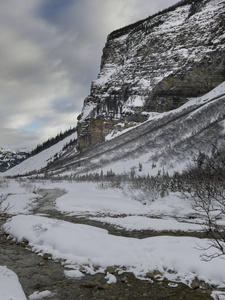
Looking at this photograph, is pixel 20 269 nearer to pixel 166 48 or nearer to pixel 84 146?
pixel 84 146

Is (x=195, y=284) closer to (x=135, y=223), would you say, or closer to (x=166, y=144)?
(x=135, y=223)

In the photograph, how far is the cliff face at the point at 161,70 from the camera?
74.2 metres

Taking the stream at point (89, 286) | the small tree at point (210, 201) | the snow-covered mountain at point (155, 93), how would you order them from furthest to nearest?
the snow-covered mountain at point (155, 93) < the stream at point (89, 286) < the small tree at point (210, 201)

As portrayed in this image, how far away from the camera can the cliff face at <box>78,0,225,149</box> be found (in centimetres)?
7425

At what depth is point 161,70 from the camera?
81.3m

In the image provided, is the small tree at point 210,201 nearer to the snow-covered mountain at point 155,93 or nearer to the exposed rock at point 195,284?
the exposed rock at point 195,284

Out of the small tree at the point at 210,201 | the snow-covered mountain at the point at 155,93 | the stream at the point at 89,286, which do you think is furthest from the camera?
the snow-covered mountain at the point at 155,93

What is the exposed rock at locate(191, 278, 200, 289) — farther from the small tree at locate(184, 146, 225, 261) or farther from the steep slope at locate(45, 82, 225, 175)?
the steep slope at locate(45, 82, 225, 175)

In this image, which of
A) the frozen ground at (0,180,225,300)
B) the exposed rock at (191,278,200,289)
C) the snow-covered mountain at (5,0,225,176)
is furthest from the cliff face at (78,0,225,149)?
the exposed rock at (191,278,200,289)

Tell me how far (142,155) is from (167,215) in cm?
3399

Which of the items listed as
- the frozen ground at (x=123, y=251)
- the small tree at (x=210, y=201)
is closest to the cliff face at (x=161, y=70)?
the small tree at (x=210, y=201)

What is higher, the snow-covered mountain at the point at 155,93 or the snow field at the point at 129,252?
the snow-covered mountain at the point at 155,93

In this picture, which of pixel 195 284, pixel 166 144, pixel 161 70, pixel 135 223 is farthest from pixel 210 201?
pixel 161 70

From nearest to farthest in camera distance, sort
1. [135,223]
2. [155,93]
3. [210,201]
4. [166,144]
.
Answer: [210,201]
[135,223]
[166,144]
[155,93]
